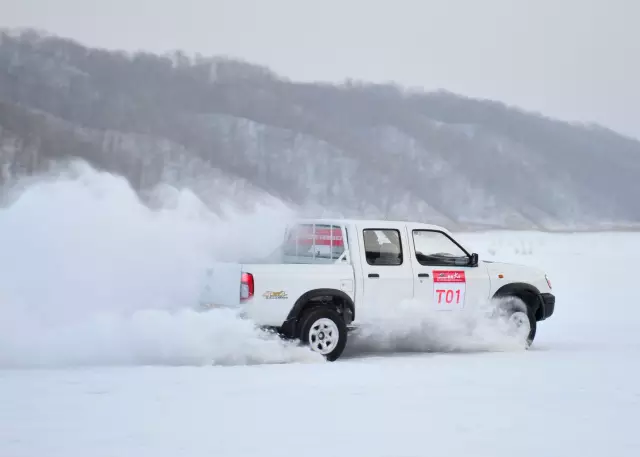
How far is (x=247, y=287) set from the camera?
33.8ft

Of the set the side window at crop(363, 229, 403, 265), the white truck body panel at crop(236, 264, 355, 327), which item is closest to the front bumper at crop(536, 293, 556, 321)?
→ the side window at crop(363, 229, 403, 265)

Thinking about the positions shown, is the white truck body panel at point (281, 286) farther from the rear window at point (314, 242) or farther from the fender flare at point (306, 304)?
the rear window at point (314, 242)

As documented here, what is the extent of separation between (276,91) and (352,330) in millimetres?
88027

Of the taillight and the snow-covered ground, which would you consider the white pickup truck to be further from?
the snow-covered ground

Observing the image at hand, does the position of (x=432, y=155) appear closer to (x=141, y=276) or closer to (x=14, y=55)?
(x=14, y=55)

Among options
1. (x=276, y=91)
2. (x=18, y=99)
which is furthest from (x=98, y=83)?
(x=276, y=91)

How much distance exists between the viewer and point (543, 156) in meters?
93.1

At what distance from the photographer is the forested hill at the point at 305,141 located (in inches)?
2931

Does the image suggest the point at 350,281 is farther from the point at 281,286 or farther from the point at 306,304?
the point at 281,286

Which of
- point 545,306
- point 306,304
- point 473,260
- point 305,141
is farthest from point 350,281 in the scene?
point 305,141

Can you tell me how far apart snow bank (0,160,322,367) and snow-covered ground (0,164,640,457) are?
2 cm

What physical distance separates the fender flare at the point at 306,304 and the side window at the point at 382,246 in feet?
1.84

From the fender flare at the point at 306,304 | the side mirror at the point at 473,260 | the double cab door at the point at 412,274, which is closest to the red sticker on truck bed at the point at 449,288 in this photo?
the double cab door at the point at 412,274

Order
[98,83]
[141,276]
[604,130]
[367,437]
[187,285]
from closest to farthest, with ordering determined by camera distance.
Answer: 1. [367,437]
2. [187,285]
3. [141,276]
4. [98,83]
5. [604,130]
